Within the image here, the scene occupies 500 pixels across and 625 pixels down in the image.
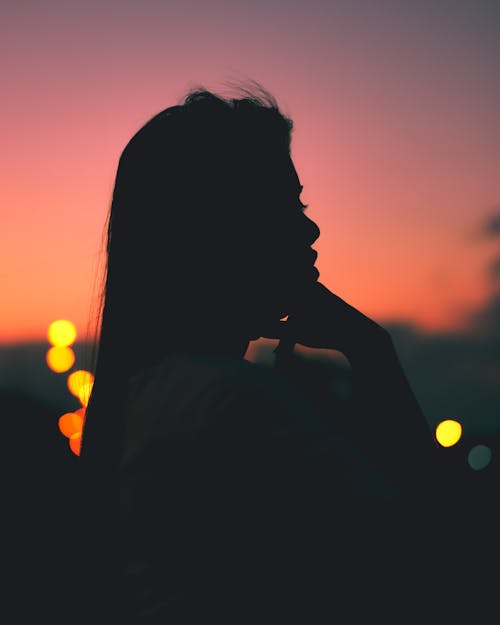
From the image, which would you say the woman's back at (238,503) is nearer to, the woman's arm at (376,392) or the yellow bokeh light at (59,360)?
the woman's arm at (376,392)

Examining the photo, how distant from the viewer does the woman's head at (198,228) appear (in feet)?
6.23

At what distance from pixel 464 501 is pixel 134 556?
1246mm

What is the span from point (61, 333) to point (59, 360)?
3.84ft

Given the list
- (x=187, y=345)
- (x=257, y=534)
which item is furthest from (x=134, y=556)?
(x=187, y=345)

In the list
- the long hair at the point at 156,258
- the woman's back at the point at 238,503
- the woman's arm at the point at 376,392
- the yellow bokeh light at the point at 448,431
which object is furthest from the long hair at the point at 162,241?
the yellow bokeh light at the point at 448,431

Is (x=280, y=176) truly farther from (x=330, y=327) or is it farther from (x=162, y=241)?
(x=330, y=327)

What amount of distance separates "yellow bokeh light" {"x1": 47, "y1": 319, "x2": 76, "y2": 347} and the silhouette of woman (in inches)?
869

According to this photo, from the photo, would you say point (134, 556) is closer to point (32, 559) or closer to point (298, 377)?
point (298, 377)

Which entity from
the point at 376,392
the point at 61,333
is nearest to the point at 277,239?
the point at 376,392

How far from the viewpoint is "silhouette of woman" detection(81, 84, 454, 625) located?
1329mm

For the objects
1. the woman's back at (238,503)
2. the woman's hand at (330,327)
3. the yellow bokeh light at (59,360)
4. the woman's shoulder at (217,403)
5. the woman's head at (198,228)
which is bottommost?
the yellow bokeh light at (59,360)

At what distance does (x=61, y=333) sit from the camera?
77.4ft

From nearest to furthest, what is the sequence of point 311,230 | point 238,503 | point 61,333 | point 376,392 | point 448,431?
point 238,503, point 311,230, point 376,392, point 448,431, point 61,333

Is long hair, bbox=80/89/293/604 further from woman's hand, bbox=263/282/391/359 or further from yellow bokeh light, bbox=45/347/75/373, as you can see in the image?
yellow bokeh light, bbox=45/347/75/373
